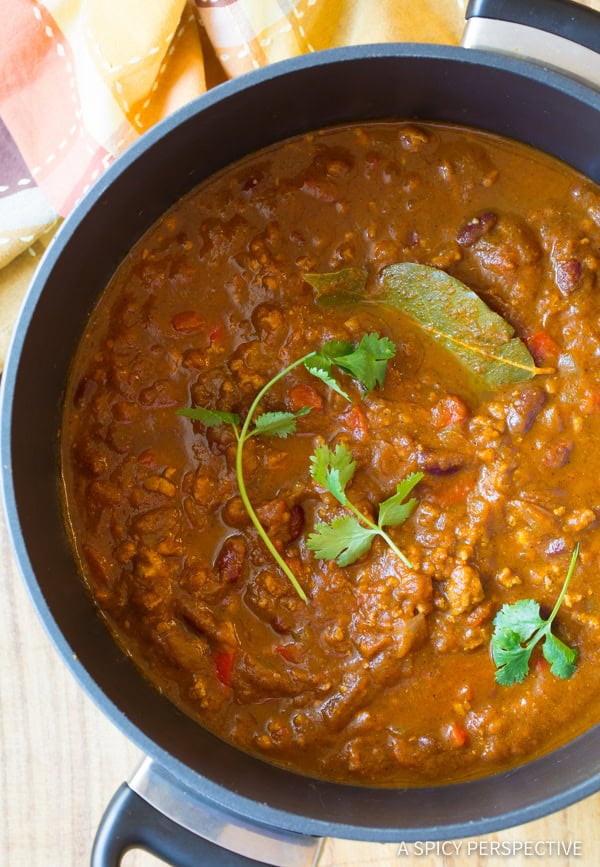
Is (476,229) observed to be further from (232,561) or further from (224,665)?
(224,665)

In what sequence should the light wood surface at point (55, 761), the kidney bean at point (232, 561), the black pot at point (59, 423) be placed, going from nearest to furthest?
the black pot at point (59, 423) < the kidney bean at point (232, 561) < the light wood surface at point (55, 761)

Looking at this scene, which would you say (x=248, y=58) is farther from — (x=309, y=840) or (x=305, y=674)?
(x=309, y=840)

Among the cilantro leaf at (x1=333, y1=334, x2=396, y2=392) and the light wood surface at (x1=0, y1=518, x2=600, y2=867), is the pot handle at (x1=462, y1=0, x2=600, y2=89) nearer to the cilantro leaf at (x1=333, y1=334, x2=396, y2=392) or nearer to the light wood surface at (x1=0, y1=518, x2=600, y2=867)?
the cilantro leaf at (x1=333, y1=334, x2=396, y2=392)

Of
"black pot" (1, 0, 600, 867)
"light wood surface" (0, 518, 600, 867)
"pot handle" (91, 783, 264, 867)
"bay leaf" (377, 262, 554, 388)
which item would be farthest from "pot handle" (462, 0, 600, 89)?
"pot handle" (91, 783, 264, 867)

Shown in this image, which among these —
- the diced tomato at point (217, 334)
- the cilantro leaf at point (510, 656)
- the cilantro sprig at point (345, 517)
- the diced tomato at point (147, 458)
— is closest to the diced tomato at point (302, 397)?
the cilantro sprig at point (345, 517)

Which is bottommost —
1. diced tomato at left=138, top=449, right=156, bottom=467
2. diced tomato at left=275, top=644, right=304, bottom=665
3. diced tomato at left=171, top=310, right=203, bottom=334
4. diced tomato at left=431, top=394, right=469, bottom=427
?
diced tomato at left=275, top=644, right=304, bottom=665

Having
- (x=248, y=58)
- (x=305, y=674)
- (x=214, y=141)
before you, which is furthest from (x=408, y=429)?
(x=248, y=58)

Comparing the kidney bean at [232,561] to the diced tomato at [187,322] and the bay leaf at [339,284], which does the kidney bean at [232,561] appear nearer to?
the diced tomato at [187,322]
